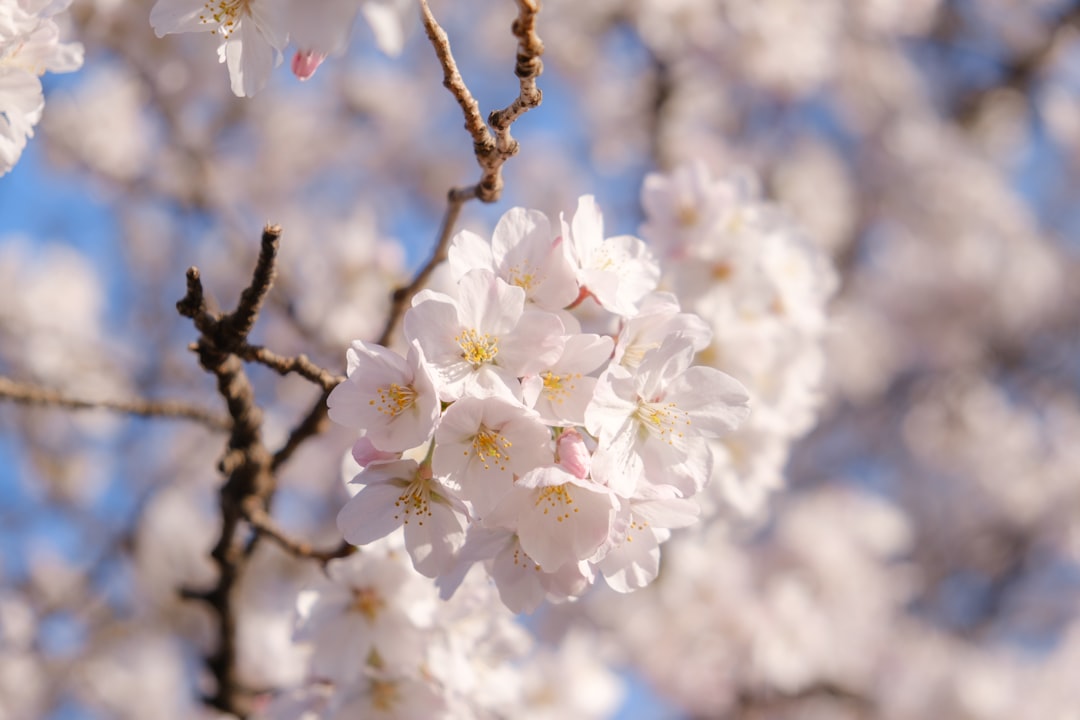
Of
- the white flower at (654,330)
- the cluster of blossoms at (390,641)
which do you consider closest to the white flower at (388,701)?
the cluster of blossoms at (390,641)

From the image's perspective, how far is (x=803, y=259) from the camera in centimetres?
209

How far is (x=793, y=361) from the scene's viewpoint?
204 cm

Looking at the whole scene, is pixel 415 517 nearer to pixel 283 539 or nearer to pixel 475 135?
pixel 283 539

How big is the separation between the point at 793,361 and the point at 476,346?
110cm

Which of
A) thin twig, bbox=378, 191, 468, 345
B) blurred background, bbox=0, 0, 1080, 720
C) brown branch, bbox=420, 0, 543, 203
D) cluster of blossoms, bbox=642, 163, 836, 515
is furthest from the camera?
blurred background, bbox=0, 0, 1080, 720

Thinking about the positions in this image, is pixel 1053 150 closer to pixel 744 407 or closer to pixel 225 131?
pixel 225 131

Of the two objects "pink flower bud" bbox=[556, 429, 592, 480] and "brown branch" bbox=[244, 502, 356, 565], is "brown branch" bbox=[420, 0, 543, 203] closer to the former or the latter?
"pink flower bud" bbox=[556, 429, 592, 480]

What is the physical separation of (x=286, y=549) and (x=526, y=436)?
673 mm

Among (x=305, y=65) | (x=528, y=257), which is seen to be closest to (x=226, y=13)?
(x=305, y=65)

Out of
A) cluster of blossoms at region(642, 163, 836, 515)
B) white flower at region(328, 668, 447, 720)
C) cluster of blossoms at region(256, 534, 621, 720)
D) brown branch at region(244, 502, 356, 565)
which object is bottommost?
white flower at region(328, 668, 447, 720)

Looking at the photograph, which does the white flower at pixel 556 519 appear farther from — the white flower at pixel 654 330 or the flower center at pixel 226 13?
the flower center at pixel 226 13

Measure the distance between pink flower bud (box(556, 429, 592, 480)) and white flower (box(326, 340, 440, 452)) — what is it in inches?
7.7

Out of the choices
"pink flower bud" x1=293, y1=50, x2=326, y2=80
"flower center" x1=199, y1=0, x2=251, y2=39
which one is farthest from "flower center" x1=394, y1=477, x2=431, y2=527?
"flower center" x1=199, y1=0, x2=251, y2=39

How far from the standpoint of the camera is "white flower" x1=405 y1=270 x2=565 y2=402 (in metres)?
1.17
